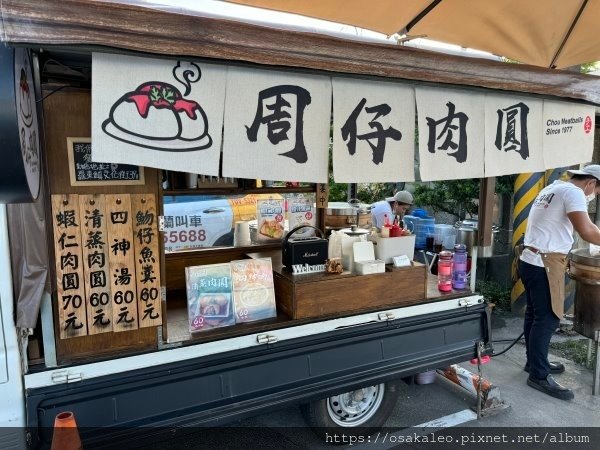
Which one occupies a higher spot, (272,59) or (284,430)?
(272,59)

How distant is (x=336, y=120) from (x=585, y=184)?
10.3 ft

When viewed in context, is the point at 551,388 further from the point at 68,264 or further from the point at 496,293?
the point at 68,264

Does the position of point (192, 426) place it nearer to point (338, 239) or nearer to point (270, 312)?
point (270, 312)

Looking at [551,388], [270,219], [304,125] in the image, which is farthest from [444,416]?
[304,125]

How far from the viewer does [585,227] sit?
4.02 metres

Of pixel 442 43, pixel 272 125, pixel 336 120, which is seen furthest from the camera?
pixel 442 43

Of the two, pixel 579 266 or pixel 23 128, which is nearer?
pixel 23 128

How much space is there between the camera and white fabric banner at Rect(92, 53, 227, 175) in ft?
6.95

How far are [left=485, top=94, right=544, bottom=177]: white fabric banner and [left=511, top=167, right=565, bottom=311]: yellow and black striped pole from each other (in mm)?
3391

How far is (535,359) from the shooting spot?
4.45 metres

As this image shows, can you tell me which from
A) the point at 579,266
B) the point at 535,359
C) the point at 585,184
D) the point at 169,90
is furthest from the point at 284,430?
the point at 585,184

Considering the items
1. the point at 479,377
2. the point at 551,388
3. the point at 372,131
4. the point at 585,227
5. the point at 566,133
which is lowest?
the point at 551,388

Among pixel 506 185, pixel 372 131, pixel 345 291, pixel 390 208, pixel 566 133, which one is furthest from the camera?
pixel 506 185

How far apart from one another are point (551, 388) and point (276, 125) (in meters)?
4.03
